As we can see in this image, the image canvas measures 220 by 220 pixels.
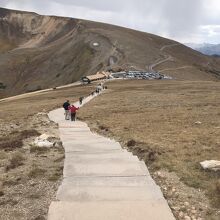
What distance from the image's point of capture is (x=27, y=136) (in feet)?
94.2

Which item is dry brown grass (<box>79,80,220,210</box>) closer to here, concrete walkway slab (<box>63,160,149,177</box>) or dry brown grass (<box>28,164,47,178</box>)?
concrete walkway slab (<box>63,160,149,177</box>)

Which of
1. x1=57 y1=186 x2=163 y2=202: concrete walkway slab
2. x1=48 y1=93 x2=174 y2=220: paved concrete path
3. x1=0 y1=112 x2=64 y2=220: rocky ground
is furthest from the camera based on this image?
x1=57 y1=186 x2=163 y2=202: concrete walkway slab

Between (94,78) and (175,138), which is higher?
(175,138)

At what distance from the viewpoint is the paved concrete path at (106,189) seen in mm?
14172

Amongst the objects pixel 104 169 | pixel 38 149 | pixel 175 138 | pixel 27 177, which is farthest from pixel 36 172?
pixel 175 138

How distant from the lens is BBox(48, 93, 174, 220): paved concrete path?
46.5 feet

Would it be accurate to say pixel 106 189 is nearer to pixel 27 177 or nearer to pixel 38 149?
pixel 27 177

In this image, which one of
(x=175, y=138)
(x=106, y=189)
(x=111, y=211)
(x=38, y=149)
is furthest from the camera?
(x=175, y=138)

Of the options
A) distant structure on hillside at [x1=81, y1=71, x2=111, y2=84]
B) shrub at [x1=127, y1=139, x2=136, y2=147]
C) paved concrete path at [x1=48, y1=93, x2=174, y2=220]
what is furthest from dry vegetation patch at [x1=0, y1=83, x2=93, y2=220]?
distant structure on hillside at [x1=81, y1=71, x2=111, y2=84]

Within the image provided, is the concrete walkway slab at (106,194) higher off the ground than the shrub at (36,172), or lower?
higher

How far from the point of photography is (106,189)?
54.5ft

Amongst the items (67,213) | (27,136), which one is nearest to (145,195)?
(67,213)

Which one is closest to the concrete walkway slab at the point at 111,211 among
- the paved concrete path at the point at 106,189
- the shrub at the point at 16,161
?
the paved concrete path at the point at 106,189

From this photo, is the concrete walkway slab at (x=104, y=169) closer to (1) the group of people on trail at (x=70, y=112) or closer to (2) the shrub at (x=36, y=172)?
(2) the shrub at (x=36, y=172)
